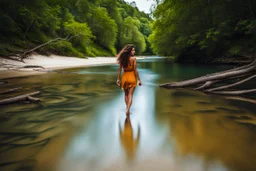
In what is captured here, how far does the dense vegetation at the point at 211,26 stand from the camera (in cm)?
1398

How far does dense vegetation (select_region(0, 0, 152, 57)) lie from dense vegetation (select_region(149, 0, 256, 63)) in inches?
474

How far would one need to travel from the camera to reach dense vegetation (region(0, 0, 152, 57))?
19656mm

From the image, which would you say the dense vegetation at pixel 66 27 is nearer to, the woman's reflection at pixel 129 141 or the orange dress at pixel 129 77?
the orange dress at pixel 129 77

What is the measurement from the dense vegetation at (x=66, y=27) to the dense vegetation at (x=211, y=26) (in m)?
12.0

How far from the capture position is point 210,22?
62.1ft

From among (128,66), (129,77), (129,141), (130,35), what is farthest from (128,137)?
(130,35)

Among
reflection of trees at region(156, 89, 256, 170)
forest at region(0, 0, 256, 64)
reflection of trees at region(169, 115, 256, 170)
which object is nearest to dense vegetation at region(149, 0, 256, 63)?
forest at region(0, 0, 256, 64)

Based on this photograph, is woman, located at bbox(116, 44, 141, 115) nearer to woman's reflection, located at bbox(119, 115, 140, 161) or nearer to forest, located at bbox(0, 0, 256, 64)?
woman's reflection, located at bbox(119, 115, 140, 161)

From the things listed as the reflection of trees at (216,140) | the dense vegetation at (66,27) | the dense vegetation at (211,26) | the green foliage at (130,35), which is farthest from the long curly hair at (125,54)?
the green foliage at (130,35)

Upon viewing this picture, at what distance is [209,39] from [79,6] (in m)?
43.0

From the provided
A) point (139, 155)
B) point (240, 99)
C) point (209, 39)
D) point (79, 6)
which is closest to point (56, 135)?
point (139, 155)

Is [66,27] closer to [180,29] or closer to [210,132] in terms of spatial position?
[180,29]

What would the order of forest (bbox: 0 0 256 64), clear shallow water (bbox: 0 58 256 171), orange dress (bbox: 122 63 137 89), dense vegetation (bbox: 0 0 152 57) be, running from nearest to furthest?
1. clear shallow water (bbox: 0 58 256 171)
2. orange dress (bbox: 122 63 137 89)
3. forest (bbox: 0 0 256 64)
4. dense vegetation (bbox: 0 0 152 57)

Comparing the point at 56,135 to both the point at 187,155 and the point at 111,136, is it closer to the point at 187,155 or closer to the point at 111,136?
the point at 111,136
